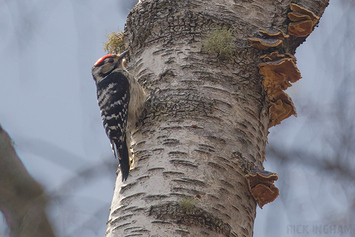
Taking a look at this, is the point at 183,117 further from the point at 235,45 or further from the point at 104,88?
the point at 104,88

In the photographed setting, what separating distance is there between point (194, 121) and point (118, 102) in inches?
54.2

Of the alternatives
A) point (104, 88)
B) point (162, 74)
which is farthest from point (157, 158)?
point (104, 88)

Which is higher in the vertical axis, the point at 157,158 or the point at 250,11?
the point at 250,11

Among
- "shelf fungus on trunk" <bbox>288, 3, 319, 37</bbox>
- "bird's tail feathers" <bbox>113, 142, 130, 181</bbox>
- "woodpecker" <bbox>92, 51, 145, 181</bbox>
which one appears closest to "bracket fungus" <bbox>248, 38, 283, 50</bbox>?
"shelf fungus on trunk" <bbox>288, 3, 319, 37</bbox>

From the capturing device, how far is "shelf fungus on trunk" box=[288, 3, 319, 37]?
A: 327 centimetres

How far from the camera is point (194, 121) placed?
9.13 ft

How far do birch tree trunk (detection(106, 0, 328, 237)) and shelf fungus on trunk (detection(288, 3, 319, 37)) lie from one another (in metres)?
0.05

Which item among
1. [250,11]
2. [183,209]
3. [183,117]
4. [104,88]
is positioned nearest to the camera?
[183,209]

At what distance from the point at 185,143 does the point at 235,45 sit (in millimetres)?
807

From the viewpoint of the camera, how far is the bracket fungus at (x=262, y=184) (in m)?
2.65

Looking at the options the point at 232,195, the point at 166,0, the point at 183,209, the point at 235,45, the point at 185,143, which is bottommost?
the point at 183,209

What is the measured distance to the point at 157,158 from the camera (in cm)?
268

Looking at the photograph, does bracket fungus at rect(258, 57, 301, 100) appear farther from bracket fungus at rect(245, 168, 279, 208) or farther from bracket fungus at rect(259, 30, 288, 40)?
bracket fungus at rect(245, 168, 279, 208)

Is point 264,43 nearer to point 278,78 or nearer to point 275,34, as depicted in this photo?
point 275,34
